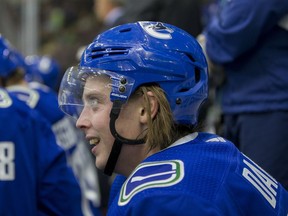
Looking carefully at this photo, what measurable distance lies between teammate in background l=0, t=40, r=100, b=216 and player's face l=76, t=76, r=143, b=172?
1.83 meters

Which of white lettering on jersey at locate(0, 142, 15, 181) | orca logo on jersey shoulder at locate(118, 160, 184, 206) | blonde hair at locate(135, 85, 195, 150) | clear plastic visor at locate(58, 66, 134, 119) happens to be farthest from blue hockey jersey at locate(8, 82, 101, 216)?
orca logo on jersey shoulder at locate(118, 160, 184, 206)

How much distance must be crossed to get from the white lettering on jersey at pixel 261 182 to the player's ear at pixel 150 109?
33 cm

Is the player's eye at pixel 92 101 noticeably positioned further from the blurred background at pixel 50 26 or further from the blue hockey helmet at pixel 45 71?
the blurred background at pixel 50 26

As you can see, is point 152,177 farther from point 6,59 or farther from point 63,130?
Answer: point 63,130

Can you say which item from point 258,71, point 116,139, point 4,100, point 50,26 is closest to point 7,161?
point 4,100

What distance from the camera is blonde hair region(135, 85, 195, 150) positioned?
2859 millimetres

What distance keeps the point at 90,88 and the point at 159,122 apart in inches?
10.7

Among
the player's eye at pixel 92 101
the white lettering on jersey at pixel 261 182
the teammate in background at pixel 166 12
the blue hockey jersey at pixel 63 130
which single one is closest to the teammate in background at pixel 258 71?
the white lettering on jersey at pixel 261 182

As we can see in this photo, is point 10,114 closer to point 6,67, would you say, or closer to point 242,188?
point 6,67

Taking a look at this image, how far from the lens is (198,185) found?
104 inches

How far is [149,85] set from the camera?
289cm

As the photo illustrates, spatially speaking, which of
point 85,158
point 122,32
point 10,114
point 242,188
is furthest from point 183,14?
point 242,188

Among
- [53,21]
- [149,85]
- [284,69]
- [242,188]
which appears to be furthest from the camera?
[53,21]

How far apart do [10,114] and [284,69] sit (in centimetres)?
128
